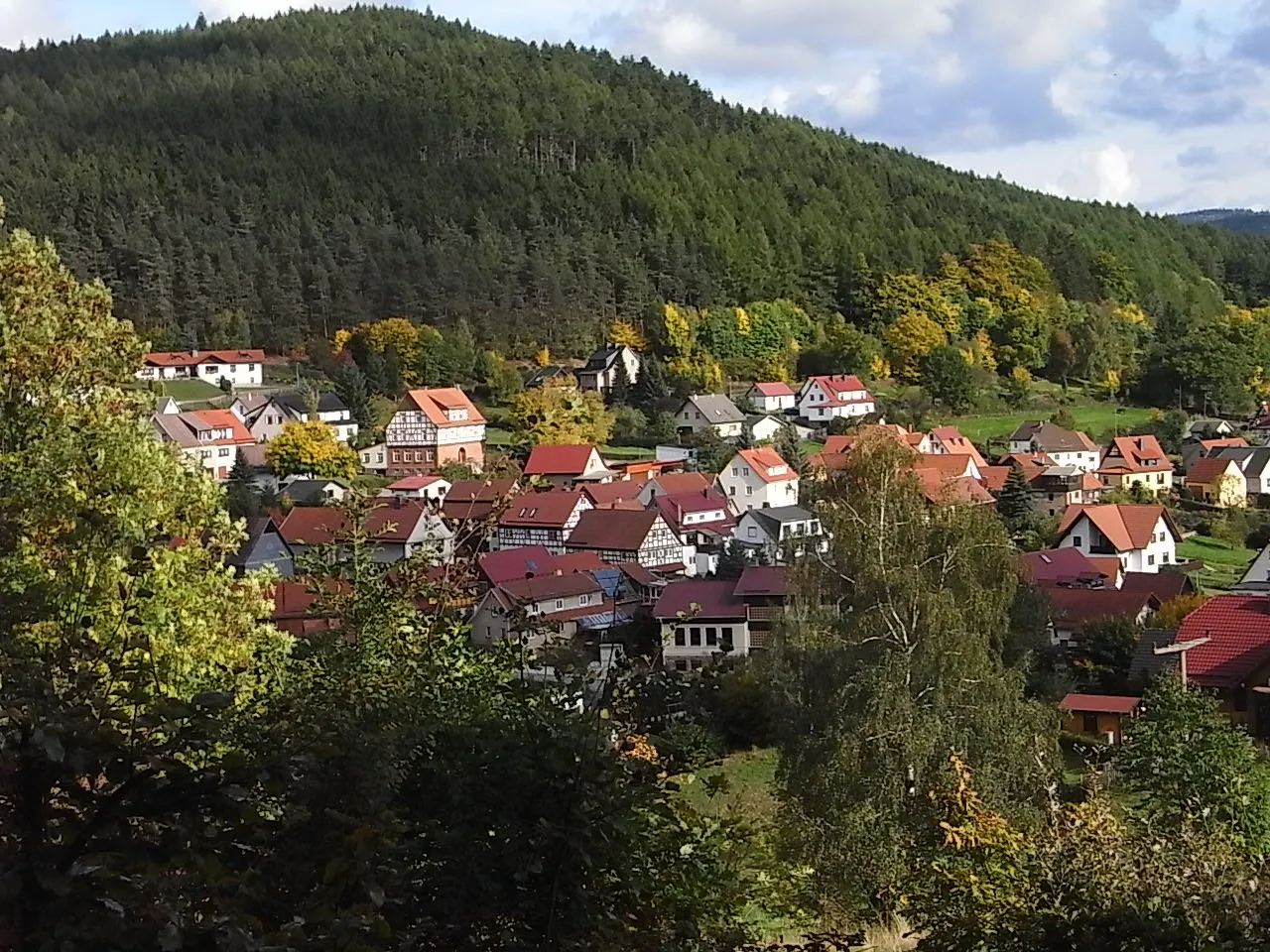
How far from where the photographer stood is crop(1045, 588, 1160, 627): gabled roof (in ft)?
72.7

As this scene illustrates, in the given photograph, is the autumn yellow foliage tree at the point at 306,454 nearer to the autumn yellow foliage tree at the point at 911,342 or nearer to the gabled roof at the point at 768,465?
the gabled roof at the point at 768,465

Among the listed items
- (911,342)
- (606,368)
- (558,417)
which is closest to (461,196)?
(606,368)

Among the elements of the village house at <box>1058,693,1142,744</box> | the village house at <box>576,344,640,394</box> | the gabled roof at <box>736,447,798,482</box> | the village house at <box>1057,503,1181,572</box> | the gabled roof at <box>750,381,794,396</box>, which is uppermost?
the village house at <box>576,344,640,394</box>

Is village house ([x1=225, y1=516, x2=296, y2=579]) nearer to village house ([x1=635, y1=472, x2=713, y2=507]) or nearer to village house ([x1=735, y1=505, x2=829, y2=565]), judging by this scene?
village house ([x1=735, y1=505, x2=829, y2=565])

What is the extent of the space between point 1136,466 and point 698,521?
17.3 metres

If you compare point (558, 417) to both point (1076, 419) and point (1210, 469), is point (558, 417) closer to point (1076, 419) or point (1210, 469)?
point (1210, 469)

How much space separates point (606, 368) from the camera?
186 ft

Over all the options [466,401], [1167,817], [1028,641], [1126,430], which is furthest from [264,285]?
[1167,817]

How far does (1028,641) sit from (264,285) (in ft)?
174

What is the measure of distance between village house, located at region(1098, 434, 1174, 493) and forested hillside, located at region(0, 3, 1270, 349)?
1069 inches

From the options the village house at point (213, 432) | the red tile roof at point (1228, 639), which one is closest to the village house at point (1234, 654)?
the red tile roof at point (1228, 639)

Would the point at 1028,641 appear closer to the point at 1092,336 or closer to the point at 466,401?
the point at 466,401

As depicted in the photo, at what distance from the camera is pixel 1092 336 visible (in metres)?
62.6

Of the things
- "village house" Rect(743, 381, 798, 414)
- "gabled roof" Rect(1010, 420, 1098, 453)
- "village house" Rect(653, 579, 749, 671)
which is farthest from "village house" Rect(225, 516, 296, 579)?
"village house" Rect(743, 381, 798, 414)
